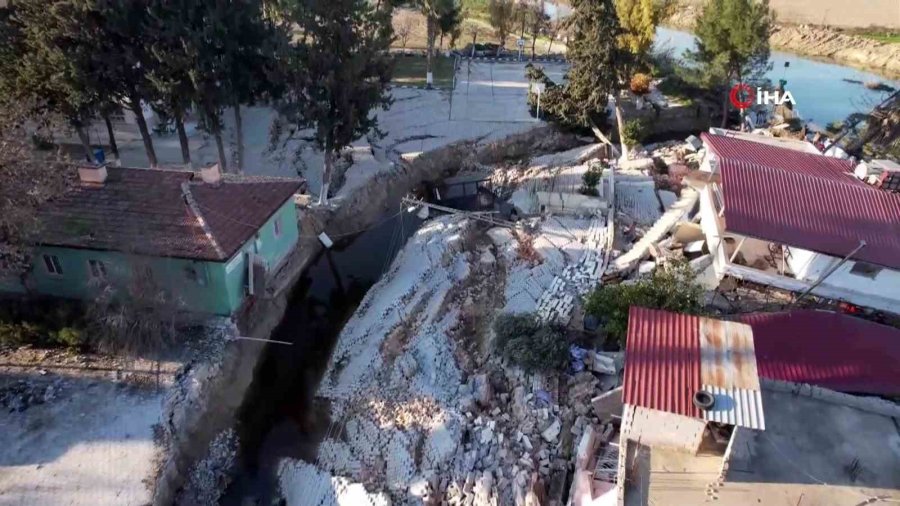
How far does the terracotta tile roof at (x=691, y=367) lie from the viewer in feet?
35.7

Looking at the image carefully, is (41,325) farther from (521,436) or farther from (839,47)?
(839,47)

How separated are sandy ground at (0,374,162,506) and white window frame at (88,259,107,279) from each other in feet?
11.4

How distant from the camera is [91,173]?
19.7 meters

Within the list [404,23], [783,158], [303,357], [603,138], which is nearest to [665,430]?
[303,357]

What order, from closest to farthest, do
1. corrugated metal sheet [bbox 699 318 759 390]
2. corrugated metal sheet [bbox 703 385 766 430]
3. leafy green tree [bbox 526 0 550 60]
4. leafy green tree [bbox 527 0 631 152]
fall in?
corrugated metal sheet [bbox 703 385 766 430]
corrugated metal sheet [bbox 699 318 759 390]
leafy green tree [bbox 527 0 631 152]
leafy green tree [bbox 526 0 550 60]

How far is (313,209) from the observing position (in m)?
26.1

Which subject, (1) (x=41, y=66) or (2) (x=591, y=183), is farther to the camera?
(2) (x=591, y=183)

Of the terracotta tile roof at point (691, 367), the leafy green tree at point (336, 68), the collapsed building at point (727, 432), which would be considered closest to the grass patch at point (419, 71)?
the leafy green tree at point (336, 68)

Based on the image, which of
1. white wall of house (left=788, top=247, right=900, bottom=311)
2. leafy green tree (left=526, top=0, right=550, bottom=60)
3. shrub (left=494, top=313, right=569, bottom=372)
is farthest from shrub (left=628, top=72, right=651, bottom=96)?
shrub (left=494, top=313, right=569, bottom=372)

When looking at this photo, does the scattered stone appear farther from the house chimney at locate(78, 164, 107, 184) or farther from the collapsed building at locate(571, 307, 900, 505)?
the house chimney at locate(78, 164, 107, 184)

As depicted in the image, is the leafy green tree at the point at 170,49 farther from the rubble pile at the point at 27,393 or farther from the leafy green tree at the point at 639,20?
the leafy green tree at the point at 639,20

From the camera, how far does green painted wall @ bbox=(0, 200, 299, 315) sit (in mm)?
18422

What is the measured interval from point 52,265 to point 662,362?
18844 millimetres

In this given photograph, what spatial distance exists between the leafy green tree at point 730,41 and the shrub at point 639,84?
9.93 ft
